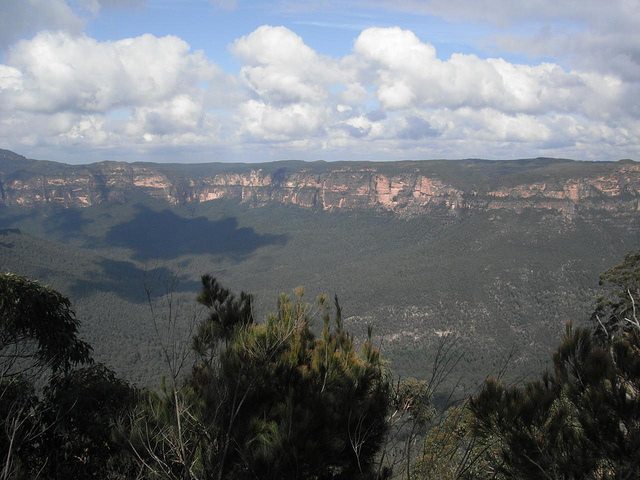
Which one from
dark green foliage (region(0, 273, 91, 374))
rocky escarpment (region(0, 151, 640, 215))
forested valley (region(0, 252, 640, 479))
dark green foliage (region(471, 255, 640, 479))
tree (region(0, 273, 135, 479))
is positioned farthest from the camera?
rocky escarpment (region(0, 151, 640, 215))

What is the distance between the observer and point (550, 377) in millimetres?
5680

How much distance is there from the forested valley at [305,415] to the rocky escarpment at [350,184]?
251 ft

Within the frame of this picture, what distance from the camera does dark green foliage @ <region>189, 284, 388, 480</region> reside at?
5.12 meters

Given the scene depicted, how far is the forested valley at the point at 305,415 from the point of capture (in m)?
4.83

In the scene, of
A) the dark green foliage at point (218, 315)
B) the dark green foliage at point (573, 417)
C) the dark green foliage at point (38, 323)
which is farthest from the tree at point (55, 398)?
the dark green foliage at point (573, 417)

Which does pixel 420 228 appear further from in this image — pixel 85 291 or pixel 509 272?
pixel 85 291

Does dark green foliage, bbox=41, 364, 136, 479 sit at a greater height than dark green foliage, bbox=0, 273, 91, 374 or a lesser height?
lesser

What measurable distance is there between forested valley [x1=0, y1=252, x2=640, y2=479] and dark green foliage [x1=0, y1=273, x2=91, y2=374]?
88 centimetres

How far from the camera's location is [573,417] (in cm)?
541

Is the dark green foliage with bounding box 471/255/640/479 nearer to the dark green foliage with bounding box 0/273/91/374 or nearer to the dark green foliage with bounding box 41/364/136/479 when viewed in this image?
the dark green foliage with bounding box 41/364/136/479

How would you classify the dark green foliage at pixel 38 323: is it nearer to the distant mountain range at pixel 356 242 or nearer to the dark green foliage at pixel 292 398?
the distant mountain range at pixel 356 242

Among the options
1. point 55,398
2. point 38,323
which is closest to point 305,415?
point 55,398

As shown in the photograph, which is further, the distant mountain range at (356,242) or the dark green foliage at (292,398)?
the distant mountain range at (356,242)

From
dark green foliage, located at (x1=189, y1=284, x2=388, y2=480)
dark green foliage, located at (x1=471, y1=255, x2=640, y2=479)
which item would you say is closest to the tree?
dark green foliage, located at (x1=189, y1=284, x2=388, y2=480)
